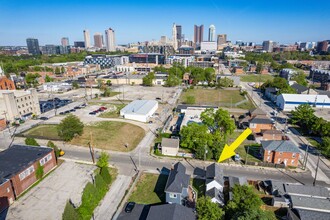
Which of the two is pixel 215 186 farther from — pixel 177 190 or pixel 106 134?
pixel 106 134

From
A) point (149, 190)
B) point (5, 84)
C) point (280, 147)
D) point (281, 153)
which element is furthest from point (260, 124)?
point (5, 84)

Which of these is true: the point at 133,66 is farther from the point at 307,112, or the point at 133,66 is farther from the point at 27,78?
the point at 307,112

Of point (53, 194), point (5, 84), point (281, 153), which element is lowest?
point (53, 194)

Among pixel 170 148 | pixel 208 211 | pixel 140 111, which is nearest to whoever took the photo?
pixel 208 211

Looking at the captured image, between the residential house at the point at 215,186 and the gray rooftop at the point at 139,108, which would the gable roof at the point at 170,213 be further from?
the gray rooftop at the point at 139,108

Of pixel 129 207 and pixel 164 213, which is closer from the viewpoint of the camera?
pixel 164 213

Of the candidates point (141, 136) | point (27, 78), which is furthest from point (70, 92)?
point (141, 136)

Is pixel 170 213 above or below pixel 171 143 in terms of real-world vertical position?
above
